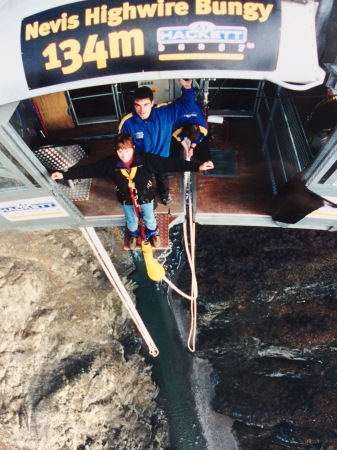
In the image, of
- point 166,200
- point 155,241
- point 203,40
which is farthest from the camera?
point 166,200

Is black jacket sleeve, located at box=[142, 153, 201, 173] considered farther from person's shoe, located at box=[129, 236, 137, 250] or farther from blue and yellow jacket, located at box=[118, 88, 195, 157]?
person's shoe, located at box=[129, 236, 137, 250]

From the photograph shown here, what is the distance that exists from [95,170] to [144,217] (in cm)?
166

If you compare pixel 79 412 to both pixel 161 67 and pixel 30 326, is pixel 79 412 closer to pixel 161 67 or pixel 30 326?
pixel 30 326

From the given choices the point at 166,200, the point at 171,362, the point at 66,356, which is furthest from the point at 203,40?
the point at 171,362

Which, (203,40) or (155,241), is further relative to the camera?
(155,241)

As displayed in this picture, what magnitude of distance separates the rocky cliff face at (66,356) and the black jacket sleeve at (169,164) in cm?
947

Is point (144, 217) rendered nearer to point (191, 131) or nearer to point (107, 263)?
point (191, 131)

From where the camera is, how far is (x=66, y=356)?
15.0 meters

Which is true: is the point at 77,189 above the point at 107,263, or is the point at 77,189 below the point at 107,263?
above

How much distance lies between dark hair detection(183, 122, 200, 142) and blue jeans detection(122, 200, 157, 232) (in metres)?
1.58

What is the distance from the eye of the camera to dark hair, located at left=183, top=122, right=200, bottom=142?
729 cm

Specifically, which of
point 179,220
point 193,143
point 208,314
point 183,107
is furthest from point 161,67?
point 208,314

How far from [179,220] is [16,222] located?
4.11m

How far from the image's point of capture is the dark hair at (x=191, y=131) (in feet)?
23.9
